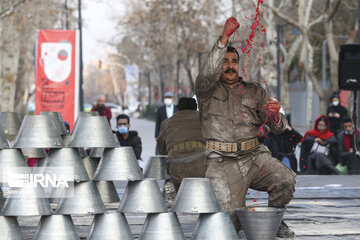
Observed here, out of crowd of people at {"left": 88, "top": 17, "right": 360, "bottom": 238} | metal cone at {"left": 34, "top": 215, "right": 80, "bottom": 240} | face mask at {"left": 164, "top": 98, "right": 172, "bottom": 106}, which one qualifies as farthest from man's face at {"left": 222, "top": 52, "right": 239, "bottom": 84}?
face mask at {"left": 164, "top": 98, "right": 172, "bottom": 106}

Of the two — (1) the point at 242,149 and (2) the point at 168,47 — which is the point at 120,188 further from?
(2) the point at 168,47

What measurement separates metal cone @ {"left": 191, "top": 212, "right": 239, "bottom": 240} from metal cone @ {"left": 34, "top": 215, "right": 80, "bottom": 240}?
3.49ft

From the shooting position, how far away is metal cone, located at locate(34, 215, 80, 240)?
24.5ft

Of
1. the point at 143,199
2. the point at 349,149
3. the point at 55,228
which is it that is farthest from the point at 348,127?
the point at 55,228

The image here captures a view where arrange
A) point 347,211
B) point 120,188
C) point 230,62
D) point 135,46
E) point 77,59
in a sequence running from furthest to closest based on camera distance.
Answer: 1. point 135,46
2. point 77,59
3. point 120,188
4. point 347,211
5. point 230,62

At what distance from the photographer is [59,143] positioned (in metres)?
8.05

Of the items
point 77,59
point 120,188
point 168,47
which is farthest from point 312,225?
point 168,47

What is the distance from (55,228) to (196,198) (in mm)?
1205

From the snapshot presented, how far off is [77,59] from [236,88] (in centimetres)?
1247

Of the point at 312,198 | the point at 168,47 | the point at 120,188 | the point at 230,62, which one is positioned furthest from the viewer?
the point at 168,47

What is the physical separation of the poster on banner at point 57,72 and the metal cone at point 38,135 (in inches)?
467

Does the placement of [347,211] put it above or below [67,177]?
below

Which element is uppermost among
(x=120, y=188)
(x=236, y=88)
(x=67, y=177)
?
(x=236, y=88)

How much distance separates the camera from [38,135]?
8008 millimetres
